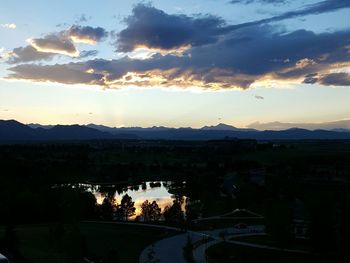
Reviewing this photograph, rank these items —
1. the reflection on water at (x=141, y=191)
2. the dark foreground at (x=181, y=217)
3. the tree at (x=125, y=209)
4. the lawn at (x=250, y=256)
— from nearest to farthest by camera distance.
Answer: the lawn at (x=250, y=256), the dark foreground at (x=181, y=217), the tree at (x=125, y=209), the reflection on water at (x=141, y=191)

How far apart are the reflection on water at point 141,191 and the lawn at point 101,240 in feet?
112

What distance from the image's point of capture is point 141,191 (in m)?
126

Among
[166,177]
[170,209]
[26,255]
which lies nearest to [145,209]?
[170,209]

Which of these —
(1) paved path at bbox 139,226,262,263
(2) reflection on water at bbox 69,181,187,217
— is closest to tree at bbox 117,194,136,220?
(2) reflection on water at bbox 69,181,187,217

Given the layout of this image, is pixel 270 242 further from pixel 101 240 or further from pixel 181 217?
pixel 181 217

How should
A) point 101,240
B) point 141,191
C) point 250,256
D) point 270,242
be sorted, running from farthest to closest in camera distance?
point 141,191
point 101,240
point 270,242
point 250,256

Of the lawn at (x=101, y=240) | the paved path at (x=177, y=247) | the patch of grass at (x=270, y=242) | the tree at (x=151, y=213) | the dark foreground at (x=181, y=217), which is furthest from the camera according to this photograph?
the tree at (x=151, y=213)

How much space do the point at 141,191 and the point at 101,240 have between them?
6965 centimetres

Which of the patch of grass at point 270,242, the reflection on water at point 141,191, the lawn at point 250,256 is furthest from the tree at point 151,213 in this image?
the lawn at point 250,256

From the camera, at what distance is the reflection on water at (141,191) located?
109m

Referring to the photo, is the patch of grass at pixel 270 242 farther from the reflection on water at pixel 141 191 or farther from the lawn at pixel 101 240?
the reflection on water at pixel 141 191

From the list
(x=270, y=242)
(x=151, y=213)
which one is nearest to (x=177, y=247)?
(x=270, y=242)

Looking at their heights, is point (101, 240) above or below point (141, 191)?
above

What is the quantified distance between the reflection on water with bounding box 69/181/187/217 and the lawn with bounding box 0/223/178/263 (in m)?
34.1
